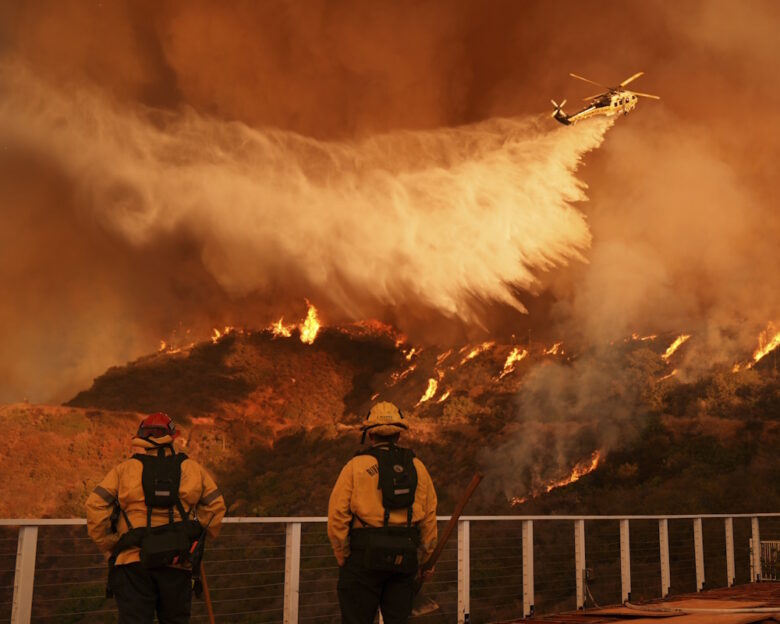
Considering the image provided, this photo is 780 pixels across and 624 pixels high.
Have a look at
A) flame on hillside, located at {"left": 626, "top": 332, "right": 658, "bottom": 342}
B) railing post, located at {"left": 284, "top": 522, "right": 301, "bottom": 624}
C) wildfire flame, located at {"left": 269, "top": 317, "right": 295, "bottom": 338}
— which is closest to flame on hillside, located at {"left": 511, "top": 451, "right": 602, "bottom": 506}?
flame on hillside, located at {"left": 626, "top": 332, "right": 658, "bottom": 342}

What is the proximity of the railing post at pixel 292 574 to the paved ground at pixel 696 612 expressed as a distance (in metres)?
2.57

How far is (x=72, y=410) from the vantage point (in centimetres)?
5278

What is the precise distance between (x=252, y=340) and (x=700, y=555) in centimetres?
5230

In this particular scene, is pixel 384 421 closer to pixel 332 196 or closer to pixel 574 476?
pixel 574 476

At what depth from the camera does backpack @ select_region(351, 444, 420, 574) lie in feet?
14.7

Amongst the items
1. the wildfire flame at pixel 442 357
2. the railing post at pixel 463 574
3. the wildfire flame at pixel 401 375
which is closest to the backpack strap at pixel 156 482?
the railing post at pixel 463 574

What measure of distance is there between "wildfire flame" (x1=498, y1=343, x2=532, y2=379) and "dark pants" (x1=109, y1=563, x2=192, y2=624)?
48.7 meters

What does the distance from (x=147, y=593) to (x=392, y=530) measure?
131 cm

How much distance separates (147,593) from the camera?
4324mm

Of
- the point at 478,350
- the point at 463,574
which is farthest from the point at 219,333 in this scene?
the point at 463,574

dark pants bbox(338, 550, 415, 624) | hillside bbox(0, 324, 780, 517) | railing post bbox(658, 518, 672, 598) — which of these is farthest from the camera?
hillside bbox(0, 324, 780, 517)

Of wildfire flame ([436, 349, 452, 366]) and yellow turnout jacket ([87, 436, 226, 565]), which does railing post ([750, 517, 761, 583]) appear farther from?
wildfire flame ([436, 349, 452, 366])

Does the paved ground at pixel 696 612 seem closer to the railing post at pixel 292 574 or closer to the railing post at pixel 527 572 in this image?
the railing post at pixel 527 572

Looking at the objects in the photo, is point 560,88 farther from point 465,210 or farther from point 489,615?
point 489,615
